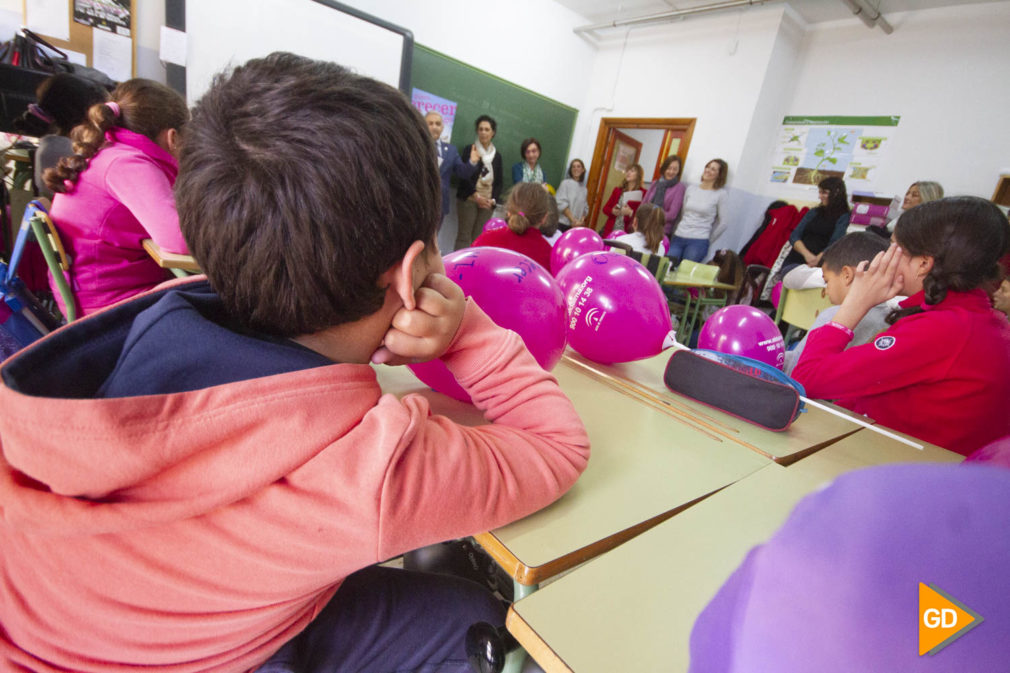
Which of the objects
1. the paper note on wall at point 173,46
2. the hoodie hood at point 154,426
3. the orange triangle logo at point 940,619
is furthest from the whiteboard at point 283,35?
the orange triangle logo at point 940,619

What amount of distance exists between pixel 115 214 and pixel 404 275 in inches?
61.5

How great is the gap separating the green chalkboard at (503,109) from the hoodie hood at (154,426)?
5308 mm

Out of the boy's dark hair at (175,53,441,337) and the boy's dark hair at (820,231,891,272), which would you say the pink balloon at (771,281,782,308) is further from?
the boy's dark hair at (175,53,441,337)

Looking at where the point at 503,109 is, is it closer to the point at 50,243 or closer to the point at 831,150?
the point at 831,150

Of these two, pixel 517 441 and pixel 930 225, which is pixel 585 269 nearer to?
pixel 517 441

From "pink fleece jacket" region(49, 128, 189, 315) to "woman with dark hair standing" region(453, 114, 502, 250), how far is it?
4042 mm

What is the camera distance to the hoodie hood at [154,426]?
1.24 ft

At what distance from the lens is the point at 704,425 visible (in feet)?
3.18

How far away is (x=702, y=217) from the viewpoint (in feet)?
17.4

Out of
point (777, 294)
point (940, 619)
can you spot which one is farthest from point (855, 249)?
point (777, 294)

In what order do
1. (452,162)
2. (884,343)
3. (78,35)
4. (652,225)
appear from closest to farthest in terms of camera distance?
(884,343) → (78,35) → (652,225) → (452,162)

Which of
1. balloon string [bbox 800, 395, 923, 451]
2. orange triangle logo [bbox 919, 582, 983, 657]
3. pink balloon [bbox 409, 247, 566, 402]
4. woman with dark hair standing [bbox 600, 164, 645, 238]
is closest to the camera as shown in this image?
orange triangle logo [bbox 919, 582, 983, 657]

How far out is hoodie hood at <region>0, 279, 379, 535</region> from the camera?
379 millimetres

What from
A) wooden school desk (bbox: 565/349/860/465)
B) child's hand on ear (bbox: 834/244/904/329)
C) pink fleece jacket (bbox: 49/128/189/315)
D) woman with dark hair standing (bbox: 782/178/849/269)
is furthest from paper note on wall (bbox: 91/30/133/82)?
woman with dark hair standing (bbox: 782/178/849/269)
